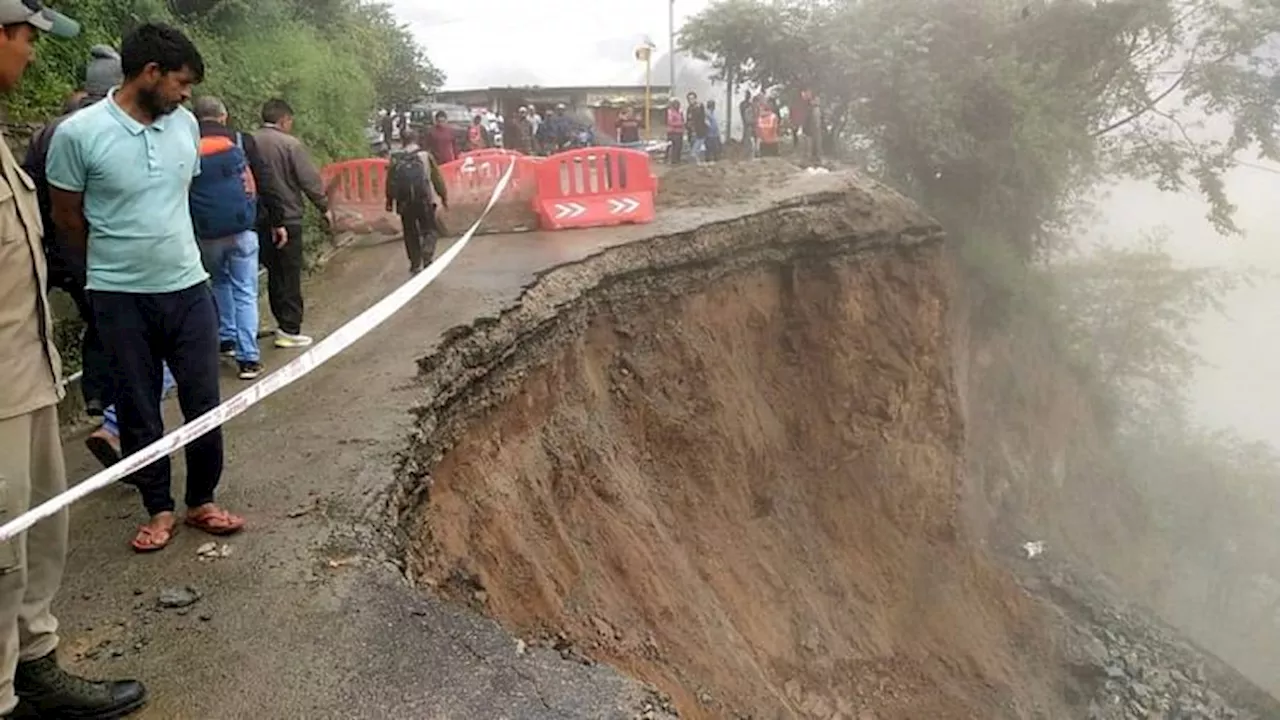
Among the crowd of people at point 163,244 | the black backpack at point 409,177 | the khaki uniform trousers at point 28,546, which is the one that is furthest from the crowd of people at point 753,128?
the khaki uniform trousers at point 28,546

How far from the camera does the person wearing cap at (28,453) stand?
2875 millimetres

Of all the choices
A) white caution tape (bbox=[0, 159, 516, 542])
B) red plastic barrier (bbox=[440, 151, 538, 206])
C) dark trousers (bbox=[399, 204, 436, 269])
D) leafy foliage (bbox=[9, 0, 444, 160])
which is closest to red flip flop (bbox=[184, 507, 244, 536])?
white caution tape (bbox=[0, 159, 516, 542])

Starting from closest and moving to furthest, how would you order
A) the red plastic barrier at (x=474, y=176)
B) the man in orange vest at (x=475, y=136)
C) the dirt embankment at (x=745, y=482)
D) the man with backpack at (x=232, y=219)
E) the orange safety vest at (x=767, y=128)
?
the man with backpack at (x=232, y=219)
the dirt embankment at (x=745, y=482)
the red plastic barrier at (x=474, y=176)
the orange safety vest at (x=767, y=128)
the man in orange vest at (x=475, y=136)

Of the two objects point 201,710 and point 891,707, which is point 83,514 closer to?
point 201,710

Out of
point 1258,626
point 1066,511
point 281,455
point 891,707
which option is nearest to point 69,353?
point 281,455

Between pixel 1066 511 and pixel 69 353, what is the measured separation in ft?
50.7

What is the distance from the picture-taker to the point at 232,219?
237 inches

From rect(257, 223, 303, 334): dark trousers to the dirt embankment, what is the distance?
56.1 inches

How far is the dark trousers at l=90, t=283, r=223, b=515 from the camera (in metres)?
3.95

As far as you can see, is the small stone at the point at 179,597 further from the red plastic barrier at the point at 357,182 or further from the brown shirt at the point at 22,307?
the red plastic barrier at the point at 357,182

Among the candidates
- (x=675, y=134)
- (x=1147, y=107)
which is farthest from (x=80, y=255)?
(x=1147, y=107)

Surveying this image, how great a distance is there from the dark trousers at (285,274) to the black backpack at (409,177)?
172cm

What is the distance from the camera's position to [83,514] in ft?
15.4

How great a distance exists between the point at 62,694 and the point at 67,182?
1.79m
